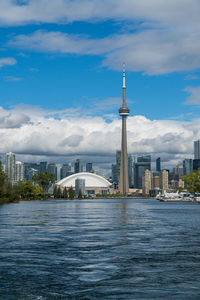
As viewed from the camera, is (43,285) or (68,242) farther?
(68,242)

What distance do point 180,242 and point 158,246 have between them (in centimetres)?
367

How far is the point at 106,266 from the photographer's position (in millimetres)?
26281

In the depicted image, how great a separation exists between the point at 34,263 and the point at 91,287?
7518 mm

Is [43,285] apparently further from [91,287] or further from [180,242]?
[180,242]

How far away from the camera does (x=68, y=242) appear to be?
1496 inches

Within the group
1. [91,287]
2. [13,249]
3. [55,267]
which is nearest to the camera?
[91,287]

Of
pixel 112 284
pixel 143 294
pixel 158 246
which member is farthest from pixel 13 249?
pixel 143 294

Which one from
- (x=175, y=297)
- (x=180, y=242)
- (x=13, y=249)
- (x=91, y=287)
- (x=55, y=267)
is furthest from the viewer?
(x=180, y=242)

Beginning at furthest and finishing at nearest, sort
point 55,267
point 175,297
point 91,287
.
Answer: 1. point 55,267
2. point 91,287
3. point 175,297

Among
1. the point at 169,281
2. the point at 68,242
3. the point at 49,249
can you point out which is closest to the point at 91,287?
the point at 169,281

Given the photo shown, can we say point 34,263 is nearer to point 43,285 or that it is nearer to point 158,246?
point 43,285

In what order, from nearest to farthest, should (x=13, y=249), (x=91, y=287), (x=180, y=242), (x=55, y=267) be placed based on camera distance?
(x=91, y=287)
(x=55, y=267)
(x=13, y=249)
(x=180, y=242)

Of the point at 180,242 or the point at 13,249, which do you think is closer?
the point at 13,249

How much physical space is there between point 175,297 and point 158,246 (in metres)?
16.1
